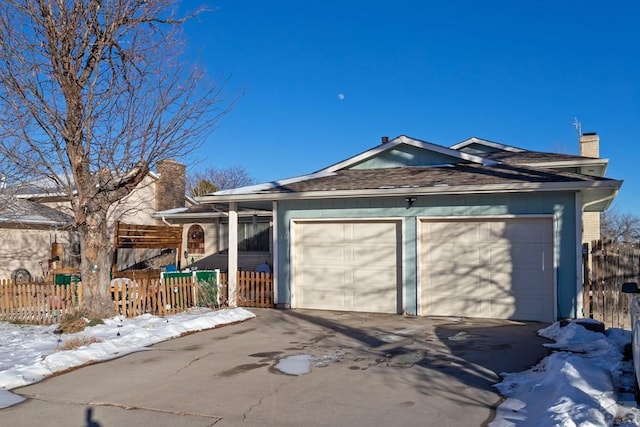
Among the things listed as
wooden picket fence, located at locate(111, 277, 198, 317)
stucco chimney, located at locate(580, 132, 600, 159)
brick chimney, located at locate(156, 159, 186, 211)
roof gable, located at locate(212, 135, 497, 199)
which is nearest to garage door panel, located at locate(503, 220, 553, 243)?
roof gable, located at locate(212, 135, 497, 199)

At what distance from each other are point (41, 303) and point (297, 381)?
772cm

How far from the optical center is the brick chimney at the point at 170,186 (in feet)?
77.4

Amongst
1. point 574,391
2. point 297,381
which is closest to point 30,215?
point 297,381

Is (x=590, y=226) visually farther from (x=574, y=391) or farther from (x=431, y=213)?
(x=574, y=391)

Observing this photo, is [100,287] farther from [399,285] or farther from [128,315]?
[399,285]

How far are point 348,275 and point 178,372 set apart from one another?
646 cm

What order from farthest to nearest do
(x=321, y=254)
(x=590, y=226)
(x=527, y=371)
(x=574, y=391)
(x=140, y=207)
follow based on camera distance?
(x=140, y=207), (x=590, y=226), (x=321, y=254), (x=527, y=371), (x=574, y=391)

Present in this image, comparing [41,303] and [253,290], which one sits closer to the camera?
[41,303]

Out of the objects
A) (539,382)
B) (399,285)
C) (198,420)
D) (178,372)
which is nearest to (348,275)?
(399,285)

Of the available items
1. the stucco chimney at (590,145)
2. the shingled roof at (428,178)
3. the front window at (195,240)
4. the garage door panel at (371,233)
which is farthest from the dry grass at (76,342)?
the stucco chimney at (590,145)

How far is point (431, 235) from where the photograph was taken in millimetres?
12977

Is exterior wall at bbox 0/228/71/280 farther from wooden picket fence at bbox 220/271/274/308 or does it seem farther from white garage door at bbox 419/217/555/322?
white garage door at bbox 419/217/555/322

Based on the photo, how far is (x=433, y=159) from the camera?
15.3 meters

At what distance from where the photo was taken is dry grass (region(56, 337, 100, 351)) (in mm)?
9062
